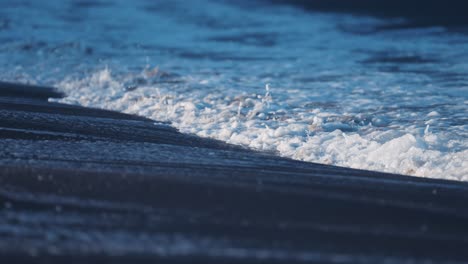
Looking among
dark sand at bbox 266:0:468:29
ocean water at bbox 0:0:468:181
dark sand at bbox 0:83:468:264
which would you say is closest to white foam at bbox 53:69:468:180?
ocean water at bbox 0:0:468:181

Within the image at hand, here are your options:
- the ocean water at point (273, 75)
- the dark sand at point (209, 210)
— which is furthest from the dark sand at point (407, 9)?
the dark sand at point (209, 210)

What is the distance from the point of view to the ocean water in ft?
16.4

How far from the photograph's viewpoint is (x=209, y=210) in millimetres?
3174

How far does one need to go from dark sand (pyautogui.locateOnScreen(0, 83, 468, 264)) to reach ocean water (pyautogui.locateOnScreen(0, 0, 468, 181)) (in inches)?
26.3

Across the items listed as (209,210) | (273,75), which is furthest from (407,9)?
(209,210)

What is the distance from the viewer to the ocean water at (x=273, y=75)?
5008mm

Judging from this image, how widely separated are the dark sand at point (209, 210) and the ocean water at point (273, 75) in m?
A: 0.67

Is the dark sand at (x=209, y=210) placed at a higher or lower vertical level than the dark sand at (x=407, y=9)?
lower

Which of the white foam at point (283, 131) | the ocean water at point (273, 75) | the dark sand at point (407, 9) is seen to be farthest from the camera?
the dark sand at point (407, 9)

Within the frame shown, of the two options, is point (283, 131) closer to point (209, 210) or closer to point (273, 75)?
point (209, 210)

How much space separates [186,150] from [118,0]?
14648 millimetres

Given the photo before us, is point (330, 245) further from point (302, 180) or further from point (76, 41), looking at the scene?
point (76, 41)

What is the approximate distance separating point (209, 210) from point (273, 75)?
558cm

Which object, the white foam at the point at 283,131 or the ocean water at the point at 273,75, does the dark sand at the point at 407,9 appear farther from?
the white foam at the point at 283,131
